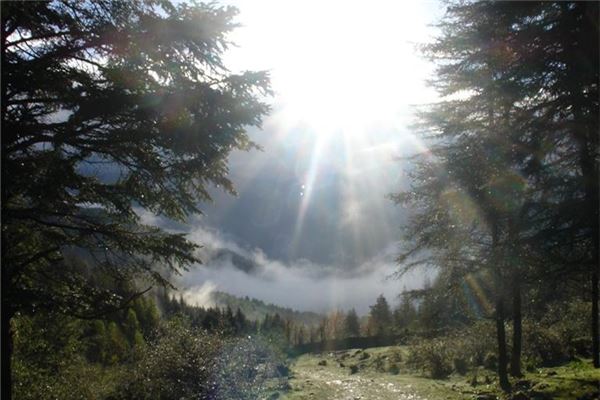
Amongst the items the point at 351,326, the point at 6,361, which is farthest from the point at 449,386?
the point at 351,326

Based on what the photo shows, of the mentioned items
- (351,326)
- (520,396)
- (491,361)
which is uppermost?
(520,396)

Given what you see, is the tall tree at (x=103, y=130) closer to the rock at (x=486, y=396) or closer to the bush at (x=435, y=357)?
the rock at (x=486, y=396)

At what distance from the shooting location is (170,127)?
6527mm

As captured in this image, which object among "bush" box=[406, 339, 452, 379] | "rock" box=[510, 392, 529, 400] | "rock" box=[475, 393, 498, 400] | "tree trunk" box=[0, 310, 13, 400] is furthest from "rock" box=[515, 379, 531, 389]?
"bush" box=[406, 339, 452, 379]

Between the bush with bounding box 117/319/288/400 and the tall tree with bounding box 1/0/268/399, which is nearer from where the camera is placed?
the tall tree with bounding box 1/0/268/399

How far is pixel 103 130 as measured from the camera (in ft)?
21.7

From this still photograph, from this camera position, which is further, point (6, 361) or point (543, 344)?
point (543, 344)

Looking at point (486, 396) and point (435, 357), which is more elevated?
point (486, 396)

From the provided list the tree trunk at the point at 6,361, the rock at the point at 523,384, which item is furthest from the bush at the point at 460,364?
the tree trunk at the point at 6,361

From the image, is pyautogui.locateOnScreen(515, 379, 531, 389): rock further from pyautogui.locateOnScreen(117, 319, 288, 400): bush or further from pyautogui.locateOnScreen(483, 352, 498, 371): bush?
pyautogui.locateOnScreen(483, 352, 498, 371): bush

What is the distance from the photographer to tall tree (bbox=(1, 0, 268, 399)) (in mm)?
6105

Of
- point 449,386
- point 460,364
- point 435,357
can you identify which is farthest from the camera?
point 435,357

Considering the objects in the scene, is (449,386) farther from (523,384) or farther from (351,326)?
(351,326)

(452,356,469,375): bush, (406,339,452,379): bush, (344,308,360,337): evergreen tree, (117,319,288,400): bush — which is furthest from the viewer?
(344,308,360,337): evergreen tree
